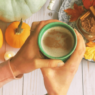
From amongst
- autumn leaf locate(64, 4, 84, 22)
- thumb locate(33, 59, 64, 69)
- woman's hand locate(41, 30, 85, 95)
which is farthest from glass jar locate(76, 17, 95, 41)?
thumb locate(33, 59, 64, 69)

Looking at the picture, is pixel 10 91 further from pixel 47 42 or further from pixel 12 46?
pixel 47 42

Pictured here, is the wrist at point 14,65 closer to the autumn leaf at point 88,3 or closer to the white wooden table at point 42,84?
the white wooden table at point 42,84

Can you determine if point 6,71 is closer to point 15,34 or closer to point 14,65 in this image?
point 14,65

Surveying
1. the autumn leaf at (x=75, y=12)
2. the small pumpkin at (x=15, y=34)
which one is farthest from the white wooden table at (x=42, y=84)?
the autumn leaf at (x=75, y=12)

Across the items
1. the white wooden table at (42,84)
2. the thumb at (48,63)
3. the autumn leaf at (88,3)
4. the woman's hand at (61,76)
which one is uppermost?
the autumn leaf at (88,3)

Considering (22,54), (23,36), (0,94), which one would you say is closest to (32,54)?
(22,54)

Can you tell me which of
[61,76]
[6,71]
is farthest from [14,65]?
[61,76]

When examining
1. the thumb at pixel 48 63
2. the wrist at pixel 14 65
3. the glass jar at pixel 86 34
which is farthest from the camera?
the glass jar at pixel 86 34

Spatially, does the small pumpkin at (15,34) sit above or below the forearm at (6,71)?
above
